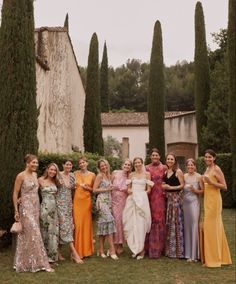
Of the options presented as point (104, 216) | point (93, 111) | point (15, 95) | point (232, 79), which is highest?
point (232, 79)

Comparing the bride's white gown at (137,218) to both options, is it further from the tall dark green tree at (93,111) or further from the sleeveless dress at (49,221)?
the tall dark green tree at (93,111)

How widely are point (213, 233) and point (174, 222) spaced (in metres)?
0.73

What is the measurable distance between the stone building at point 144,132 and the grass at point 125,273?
2403cm

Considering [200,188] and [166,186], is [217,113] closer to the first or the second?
[200,188]

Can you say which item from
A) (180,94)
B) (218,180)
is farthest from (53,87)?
(180,94)

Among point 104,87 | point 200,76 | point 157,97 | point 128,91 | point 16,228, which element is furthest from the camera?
point 128,91

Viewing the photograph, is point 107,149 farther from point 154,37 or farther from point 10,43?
point 10,43

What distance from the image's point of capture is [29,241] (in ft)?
21.3

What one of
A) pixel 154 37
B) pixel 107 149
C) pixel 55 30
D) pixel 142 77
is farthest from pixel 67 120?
pixel 142 77

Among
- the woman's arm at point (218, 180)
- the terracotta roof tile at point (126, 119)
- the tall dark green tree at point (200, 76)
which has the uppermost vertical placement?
the tall dark green tree at point (200, 76)

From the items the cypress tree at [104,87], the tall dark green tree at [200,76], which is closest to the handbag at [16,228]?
the tall dark green tree at [200,76]

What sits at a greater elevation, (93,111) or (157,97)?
(157,97)

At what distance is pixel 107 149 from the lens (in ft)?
Result: 111

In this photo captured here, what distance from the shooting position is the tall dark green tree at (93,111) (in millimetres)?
21141
